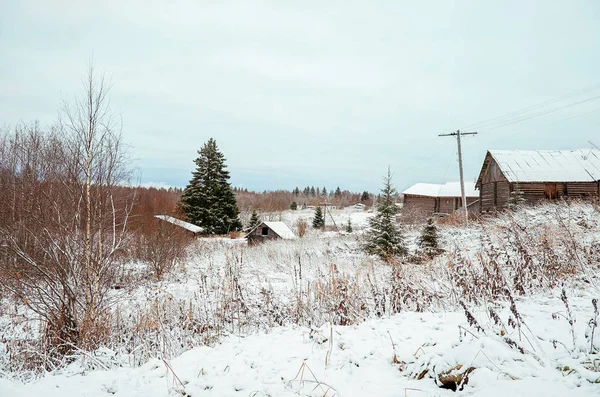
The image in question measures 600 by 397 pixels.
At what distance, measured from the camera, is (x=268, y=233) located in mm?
26188

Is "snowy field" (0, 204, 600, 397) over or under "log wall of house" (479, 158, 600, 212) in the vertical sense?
under

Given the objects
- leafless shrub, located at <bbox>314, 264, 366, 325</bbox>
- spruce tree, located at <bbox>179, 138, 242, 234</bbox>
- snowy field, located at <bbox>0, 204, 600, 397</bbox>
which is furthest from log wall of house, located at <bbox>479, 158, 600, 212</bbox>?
spruce tree, located at <bbox>179, 138, 242, 234</bbox>

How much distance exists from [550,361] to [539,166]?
21.7 m

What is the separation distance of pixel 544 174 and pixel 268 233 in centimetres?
2038

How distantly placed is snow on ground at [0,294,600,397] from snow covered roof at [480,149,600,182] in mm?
18242

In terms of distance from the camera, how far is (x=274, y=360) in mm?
3273

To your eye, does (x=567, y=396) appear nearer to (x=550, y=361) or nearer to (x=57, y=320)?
(x=550, y=361)

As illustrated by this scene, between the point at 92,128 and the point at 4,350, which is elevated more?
the point at 92,128

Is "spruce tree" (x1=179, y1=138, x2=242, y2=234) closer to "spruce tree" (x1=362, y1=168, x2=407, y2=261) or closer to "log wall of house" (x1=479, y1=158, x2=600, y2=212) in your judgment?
"spruce tree" (x1=362, y1=168, x2=407, y2=261)

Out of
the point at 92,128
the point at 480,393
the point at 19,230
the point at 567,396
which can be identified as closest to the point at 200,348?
the point at 480,393

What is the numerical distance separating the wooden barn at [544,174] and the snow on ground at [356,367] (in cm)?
1793

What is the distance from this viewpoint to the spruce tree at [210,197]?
29.2 m

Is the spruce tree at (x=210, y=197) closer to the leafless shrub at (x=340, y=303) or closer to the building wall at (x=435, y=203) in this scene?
the building wall at (x=435, y=203)

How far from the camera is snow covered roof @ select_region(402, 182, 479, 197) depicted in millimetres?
36938
